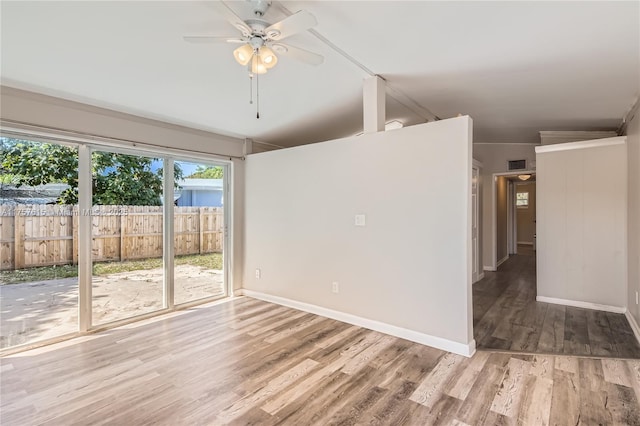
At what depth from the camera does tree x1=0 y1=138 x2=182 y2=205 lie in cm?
305

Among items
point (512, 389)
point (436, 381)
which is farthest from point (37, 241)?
point (512, 389)

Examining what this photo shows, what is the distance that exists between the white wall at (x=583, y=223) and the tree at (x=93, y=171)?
5.36m

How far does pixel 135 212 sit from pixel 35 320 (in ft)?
4.80

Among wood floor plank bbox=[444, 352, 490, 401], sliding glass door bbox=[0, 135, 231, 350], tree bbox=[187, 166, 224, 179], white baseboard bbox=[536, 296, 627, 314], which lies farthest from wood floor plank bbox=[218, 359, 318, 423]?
white baseboard bbox=[536, 296, 627, 314]

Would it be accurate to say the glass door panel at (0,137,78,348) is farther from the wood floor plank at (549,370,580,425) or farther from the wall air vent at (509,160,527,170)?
the wall air vent at (509,160,527,170)

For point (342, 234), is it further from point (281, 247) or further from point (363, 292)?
point (281, 247)

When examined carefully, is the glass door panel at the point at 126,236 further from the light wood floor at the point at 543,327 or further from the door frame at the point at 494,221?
the door frame at the point at 494,221

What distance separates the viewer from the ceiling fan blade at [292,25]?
1799mm

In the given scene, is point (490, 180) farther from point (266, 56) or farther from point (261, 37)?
point (261, 37)

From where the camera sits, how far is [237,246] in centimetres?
496

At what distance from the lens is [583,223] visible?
431cm

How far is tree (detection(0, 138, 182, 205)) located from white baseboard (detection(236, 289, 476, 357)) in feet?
7.28

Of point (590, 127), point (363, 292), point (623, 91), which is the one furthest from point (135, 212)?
point (590, 127)

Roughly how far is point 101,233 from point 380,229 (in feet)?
10.6
